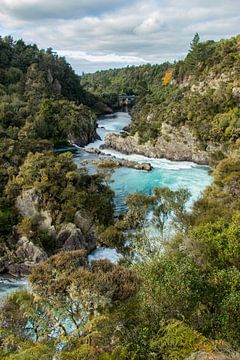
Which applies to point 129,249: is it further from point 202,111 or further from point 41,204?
point 202,111

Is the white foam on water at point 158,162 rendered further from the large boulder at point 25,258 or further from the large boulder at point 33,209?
the large boulder at point 25,258

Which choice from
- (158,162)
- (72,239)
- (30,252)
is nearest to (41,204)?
(72,239)

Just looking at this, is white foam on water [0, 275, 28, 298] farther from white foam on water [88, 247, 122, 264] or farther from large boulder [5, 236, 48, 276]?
white foam on water [88, 247, 122, 264]

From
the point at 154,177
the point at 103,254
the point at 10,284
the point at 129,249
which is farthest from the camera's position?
the point at 154,177

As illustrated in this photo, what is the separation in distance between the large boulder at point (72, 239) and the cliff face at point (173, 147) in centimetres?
3439

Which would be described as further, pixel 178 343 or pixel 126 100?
pixel 126 100

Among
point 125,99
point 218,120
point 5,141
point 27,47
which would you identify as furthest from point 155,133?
point 125,99

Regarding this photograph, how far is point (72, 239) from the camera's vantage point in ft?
98.2

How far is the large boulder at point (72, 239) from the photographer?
2984 centimetres

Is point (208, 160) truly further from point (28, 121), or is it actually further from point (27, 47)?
point (27, 47)

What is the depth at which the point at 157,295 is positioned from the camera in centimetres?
1191

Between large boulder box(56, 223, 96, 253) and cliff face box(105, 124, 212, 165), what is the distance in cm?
3439

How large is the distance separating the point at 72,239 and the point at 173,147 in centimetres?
3878

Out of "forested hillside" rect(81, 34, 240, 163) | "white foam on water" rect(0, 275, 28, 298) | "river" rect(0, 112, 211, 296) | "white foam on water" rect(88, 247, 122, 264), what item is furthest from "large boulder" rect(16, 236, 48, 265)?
"forested hillside" rect(81, 34, 240, 163)
